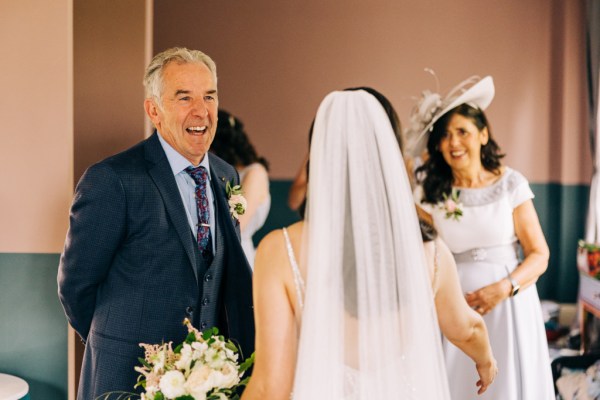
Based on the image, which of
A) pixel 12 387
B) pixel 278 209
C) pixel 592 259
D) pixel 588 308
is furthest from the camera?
pixel 278 209

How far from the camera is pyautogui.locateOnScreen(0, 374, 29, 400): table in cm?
300

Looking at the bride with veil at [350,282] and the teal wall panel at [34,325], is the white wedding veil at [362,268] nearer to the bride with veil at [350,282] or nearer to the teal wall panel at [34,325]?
the bride with veil at [350,282]

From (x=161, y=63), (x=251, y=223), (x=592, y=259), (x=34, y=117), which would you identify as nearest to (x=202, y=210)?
(x=161, y=63)

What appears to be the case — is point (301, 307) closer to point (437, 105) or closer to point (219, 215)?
point (219, 215)

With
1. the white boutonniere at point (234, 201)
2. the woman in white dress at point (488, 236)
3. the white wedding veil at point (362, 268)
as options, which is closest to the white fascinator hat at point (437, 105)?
the woman in white dress at point (488, 236)

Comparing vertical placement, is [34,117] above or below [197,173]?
above

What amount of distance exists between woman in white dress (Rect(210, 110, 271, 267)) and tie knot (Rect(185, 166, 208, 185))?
1.78m

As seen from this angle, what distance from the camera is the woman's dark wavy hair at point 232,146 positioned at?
471 cm

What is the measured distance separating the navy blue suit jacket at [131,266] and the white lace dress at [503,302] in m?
1.63

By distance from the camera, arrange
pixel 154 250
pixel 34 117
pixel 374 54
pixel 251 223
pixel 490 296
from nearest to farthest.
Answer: pixel 154 250 < pixel 34 117 < pixel 490 296 < pixel 251 223 < pixel 374 54

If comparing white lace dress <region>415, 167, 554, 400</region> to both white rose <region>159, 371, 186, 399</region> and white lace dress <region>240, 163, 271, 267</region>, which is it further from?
white rose <region>159, 371, 186, 399</region>

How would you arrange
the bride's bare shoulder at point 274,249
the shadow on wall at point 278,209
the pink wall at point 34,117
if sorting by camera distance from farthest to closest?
the shadow on wall at point 278,209
the pink wall at point 34,117
the bride's bare shoulder at point 274,249

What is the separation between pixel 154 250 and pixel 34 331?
1.13 metres

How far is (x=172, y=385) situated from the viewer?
1.97m
